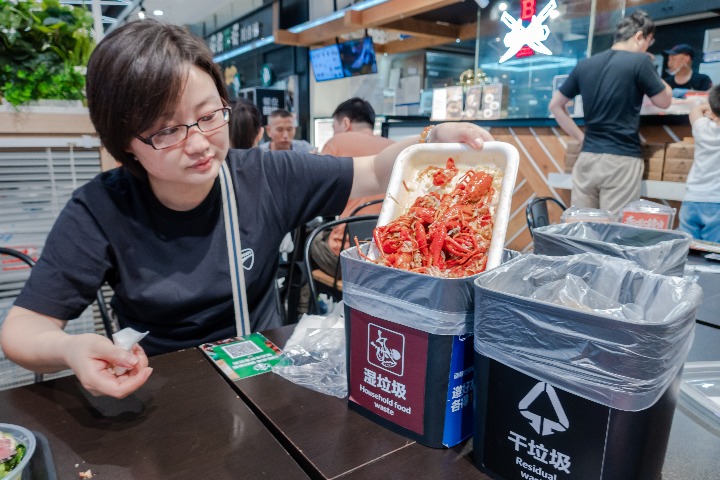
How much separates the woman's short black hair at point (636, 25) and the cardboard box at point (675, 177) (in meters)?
1.03

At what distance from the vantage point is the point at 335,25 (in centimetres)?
725

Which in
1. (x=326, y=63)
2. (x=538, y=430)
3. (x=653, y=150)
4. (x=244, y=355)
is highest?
(x=326, y=63)

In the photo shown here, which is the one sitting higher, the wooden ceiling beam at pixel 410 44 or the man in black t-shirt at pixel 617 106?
the wooden ceiling beam at pixel 410 44

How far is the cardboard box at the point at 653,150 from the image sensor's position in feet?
11.8

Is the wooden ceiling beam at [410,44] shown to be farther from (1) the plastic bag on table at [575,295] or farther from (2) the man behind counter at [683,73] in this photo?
(1) the plastic bag on table at [575,295]

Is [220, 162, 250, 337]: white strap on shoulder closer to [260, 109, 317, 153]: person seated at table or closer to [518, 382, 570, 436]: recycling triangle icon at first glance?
[518, 382, 570, 436]: recycling triangle icon

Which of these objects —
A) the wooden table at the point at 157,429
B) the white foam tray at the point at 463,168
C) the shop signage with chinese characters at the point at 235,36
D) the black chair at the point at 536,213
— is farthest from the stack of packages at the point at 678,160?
the shop signage with chinese characters at the point at 235,36

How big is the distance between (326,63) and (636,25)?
550 cm

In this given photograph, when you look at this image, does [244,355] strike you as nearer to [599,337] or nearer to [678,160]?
[599,337]

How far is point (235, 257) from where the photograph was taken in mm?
1306

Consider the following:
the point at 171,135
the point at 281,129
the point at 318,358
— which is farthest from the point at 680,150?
the point at 171,135

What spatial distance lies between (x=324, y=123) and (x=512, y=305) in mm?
8888

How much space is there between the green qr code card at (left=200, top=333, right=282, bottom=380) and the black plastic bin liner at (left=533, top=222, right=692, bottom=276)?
0.67 meters

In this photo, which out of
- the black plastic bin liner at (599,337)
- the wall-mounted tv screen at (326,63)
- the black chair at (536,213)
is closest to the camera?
the black plastic bin liner at (599,337)
